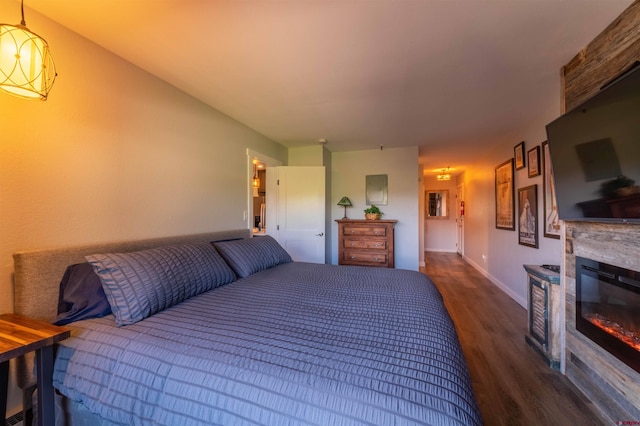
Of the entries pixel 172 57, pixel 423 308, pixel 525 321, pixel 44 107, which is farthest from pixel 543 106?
pixel 44 107

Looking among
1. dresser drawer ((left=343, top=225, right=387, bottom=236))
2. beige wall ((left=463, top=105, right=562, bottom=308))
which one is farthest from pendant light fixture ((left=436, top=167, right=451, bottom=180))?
dresser drawer ((left=343, top=225, right=387, bottom=236))

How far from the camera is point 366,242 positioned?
4.06 m

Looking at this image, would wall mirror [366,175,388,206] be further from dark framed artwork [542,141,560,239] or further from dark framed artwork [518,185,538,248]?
dark framed artwork [542,141,560,239]

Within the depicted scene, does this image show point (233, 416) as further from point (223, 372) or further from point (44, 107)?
point (44, 107)

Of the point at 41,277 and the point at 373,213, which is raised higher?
the point at 373,213

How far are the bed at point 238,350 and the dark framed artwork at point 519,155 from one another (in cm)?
271

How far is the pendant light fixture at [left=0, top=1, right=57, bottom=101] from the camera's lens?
1102 millimetres

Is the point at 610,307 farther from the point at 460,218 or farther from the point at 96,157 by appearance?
the point at 460,218

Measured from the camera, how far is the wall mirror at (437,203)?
770 centimetres

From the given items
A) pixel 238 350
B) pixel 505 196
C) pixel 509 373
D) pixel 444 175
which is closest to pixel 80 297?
pixel 238 350

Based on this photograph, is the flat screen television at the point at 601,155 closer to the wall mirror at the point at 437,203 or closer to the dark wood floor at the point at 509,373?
the dark wood floor at the point at 509,373

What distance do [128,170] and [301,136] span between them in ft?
7.59

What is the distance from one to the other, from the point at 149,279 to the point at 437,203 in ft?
26.0

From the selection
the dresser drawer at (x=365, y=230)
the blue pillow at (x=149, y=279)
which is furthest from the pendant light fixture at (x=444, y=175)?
the blue pillow at (x=149, y=279)
